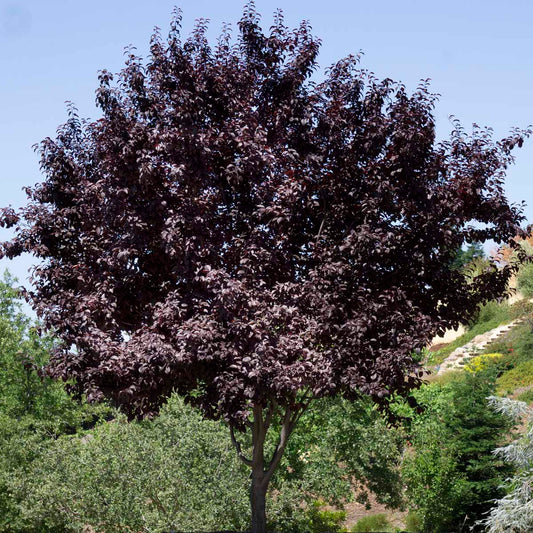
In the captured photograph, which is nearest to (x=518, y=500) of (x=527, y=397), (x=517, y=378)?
(x=527, y=397)

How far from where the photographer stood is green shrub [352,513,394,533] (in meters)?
21.8

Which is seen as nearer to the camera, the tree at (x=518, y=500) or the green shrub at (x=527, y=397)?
the tree at (x=518, y=500)

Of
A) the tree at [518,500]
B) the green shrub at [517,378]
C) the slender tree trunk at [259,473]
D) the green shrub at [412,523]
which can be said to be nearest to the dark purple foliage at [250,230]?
the slender tree trunk at [259,473]

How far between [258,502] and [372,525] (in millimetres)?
12086

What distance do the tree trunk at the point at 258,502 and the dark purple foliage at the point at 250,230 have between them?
1.94 metres

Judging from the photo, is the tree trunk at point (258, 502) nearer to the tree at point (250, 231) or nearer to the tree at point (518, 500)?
the tree at point (250, 231)

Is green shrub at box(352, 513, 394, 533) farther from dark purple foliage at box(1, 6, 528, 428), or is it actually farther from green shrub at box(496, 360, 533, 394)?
dark purple foliage at box(1, 6, 528, 428)

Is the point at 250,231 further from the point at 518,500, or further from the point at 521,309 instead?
→ the point at 521,309

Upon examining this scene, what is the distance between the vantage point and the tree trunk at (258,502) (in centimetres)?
1116

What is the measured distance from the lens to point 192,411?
15.6 metres

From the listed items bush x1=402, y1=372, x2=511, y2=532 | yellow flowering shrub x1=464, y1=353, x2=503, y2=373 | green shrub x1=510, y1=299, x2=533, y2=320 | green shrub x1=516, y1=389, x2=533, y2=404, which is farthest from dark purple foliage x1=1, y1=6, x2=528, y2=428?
green shrub x1=510, y1=299, x2=533, y2=320

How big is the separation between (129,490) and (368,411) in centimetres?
790

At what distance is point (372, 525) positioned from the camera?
21859 millimetres

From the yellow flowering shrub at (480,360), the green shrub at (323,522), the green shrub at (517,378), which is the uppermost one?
the yellow flowering shrub at (480,360)
